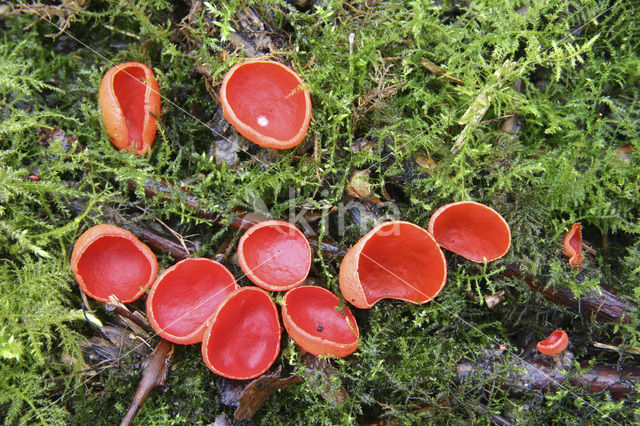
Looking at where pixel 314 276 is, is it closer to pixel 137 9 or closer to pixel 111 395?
pixel 111 395

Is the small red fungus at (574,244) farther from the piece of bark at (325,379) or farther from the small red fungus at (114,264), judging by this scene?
the small red fungus at (114,264)

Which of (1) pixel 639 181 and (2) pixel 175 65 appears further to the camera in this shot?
(2) pixel 175 65

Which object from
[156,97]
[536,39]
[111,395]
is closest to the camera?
[111,395]

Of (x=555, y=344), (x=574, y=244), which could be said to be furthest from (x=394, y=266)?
(x=574, y=244)

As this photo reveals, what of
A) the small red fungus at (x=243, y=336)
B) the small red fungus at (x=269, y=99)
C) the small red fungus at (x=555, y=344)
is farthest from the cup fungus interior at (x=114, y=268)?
the small red fungus at (x=555, y=344)

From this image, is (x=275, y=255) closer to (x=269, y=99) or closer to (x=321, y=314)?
(x=321, y=314)

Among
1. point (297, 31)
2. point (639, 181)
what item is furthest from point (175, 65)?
point (639, 181)
